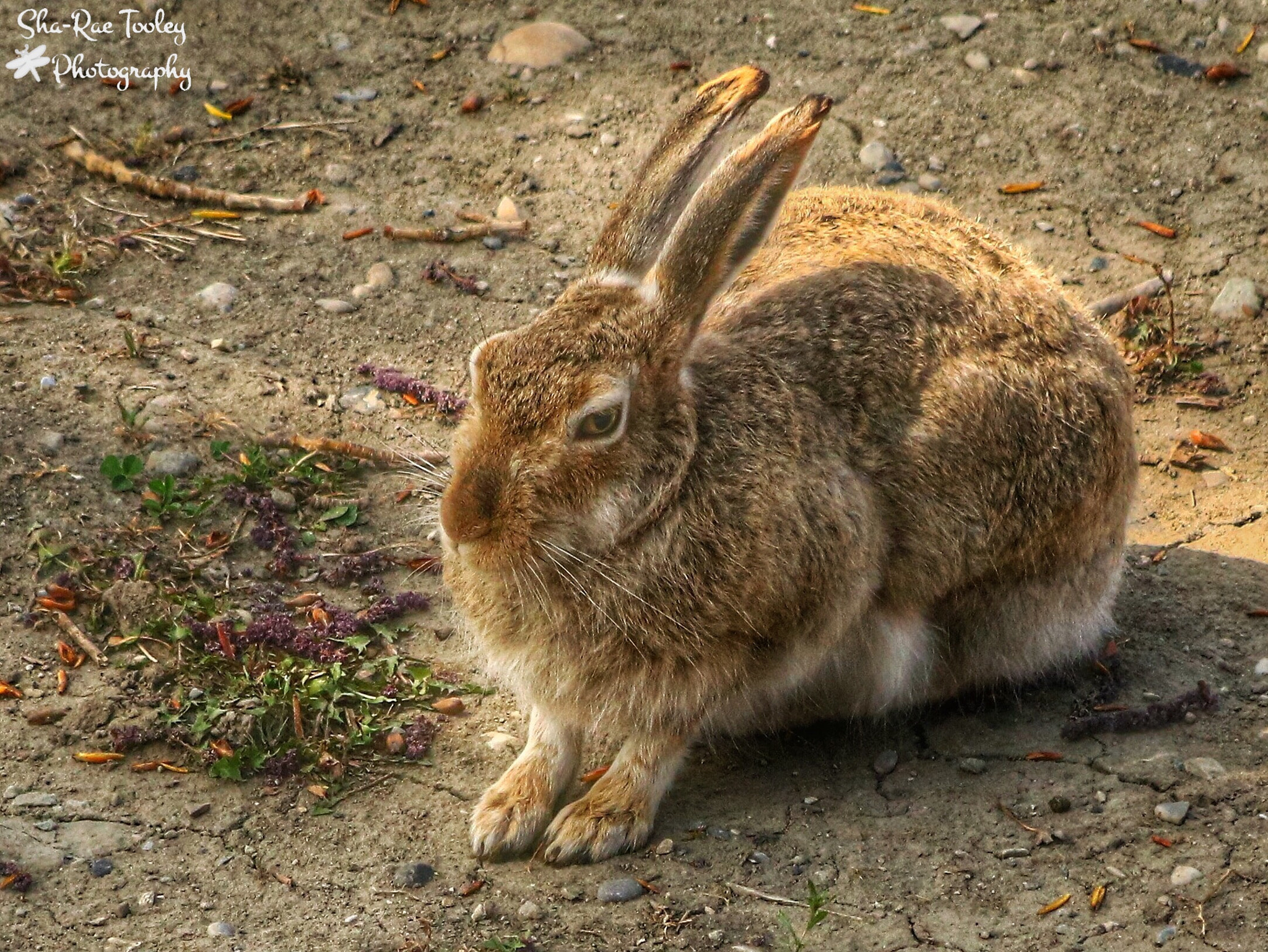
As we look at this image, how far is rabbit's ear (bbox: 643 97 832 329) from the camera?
4.09 metres

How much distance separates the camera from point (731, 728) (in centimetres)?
468

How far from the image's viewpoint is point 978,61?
7.98 meters

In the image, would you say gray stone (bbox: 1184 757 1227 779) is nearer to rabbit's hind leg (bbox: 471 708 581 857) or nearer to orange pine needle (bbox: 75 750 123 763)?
rabbit's hind leg (bbox: 471 708 581 857)

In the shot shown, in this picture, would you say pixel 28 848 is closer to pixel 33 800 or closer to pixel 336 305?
pixel 33 800

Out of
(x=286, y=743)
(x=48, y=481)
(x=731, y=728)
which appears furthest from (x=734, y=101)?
(x=48, y=481)

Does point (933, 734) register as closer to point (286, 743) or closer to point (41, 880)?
point (286, 743)

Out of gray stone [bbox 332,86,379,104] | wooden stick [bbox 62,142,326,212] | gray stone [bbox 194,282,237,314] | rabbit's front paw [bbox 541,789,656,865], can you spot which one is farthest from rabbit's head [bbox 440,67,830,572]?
gray stone [bbox 332,86,379,104]

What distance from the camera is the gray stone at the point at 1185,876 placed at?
4148mm

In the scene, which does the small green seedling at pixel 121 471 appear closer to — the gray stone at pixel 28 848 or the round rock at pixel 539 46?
the gray stone at pixel 28 848

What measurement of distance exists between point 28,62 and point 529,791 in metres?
5.52

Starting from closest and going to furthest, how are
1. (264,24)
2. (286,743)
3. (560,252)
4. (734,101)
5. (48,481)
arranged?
(734,101), (286,743), (48,481), (560,252), (264,24)

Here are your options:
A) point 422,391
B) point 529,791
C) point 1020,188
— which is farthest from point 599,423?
point 1020,188

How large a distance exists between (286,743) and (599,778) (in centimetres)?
101

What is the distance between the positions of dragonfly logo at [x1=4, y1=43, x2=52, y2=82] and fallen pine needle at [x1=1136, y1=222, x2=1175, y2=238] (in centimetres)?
581
